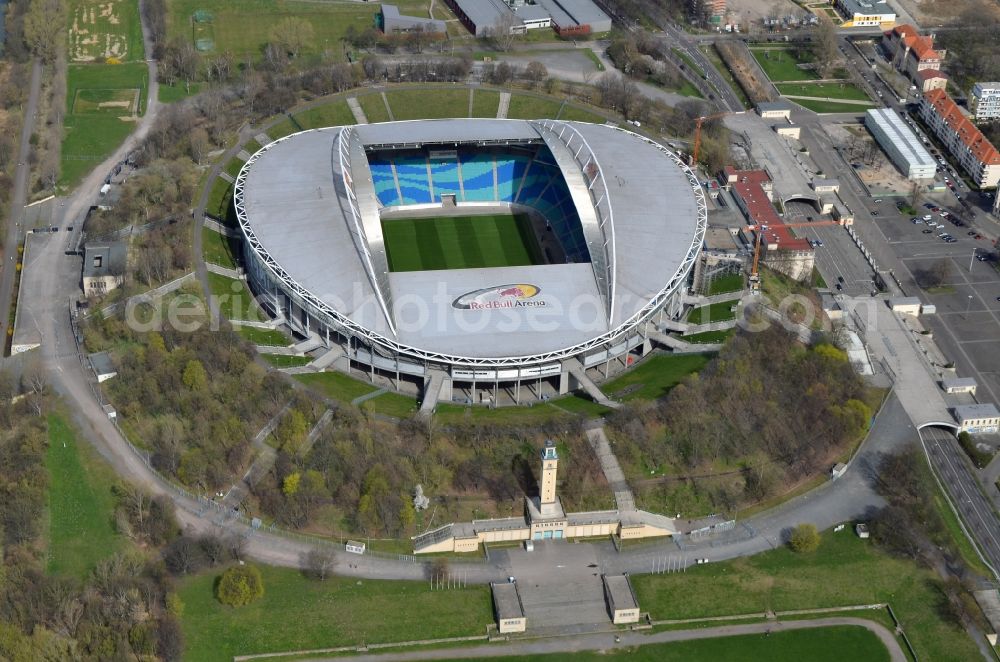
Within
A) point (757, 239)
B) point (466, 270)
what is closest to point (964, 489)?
point (757, 239)

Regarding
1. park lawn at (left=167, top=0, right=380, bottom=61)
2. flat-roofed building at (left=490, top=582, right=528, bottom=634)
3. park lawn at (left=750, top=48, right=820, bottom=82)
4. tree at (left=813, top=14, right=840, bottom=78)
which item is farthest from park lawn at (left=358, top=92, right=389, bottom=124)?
flat-roofed building at (left=490, top=582, right=528, bottom=634)

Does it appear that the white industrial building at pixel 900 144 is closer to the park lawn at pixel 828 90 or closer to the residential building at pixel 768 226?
the park lawn at pixel 828 90

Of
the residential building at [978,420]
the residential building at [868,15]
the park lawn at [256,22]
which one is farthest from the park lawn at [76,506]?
the residential building at [868,15]

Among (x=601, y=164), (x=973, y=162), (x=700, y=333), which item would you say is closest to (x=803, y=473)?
(x=700, y=333)

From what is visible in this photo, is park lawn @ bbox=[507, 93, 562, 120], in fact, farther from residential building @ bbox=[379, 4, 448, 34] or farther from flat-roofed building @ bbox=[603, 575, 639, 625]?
flat-roofed building @ bbox=[603, 575, 639, 625]

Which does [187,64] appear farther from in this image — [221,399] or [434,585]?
[434,585]

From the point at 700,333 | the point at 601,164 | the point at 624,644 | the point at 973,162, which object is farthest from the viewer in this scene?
the point at 973,162

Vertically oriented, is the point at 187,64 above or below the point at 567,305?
below
